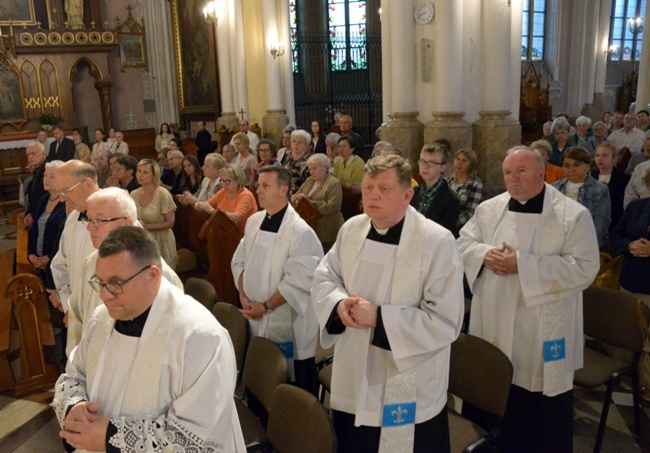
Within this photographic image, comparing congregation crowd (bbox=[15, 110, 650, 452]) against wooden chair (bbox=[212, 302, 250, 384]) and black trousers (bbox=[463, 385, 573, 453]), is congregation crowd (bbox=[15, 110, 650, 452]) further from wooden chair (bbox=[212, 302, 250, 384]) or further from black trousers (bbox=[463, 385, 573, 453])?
wooden chair (bbox=[212, 302, 250, 384])

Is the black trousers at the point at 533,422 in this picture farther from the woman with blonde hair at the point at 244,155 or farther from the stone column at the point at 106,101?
the stone column at the point at 106,101

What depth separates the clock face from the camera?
8.00 metres

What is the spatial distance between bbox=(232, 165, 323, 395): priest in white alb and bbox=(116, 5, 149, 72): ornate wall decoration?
15.7m

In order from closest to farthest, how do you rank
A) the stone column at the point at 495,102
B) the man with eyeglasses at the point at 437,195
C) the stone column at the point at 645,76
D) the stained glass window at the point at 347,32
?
the man with eyeglasses at the point at 437,195
the stone column at the point at 495,102
the stone column at the point at 645,76
the stained glass window at the point at 347,32

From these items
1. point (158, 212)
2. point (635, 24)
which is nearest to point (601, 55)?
point (635, 24)

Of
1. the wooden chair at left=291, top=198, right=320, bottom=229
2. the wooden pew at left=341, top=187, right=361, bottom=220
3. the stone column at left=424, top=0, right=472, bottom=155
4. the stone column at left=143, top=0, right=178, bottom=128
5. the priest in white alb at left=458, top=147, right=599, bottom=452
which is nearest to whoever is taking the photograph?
the priest in white alb at left=458, top=147, right=599, bottom=452

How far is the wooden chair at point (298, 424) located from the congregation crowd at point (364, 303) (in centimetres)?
27

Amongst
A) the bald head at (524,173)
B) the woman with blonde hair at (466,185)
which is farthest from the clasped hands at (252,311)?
the woman with blonde hair at (466,185)

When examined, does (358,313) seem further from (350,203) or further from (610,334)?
(350,203)

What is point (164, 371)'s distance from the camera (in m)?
2.11

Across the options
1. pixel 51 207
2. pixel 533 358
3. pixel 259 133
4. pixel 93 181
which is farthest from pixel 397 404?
pixel 259 133

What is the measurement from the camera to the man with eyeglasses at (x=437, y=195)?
14.7 feet

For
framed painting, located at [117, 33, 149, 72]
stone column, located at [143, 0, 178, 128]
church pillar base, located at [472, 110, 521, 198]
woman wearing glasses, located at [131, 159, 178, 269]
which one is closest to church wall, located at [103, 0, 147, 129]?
framed painting, located at [117, 33, 149, 72]

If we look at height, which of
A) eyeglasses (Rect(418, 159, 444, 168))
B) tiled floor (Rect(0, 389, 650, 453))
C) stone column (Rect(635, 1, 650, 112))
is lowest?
tiled floor (Rect(0, 389, 650, 453))
